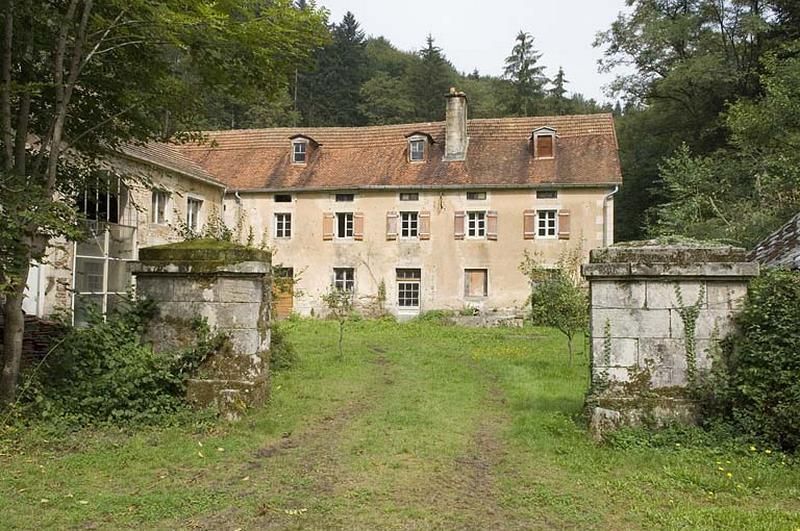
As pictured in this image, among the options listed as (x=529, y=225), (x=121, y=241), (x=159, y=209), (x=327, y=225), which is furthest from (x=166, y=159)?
(x=529, y=225)

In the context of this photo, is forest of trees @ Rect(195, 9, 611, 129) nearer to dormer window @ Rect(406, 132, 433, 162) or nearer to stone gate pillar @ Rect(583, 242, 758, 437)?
dormer window @ Rect(406, 132, 433, 162)

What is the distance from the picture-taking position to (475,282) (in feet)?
73.8

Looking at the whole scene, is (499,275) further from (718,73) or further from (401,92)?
(401,92)

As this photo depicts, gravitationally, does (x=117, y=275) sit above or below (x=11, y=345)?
above

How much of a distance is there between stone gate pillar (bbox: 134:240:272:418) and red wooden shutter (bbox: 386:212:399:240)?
1655cm

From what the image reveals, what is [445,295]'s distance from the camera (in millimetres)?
22516

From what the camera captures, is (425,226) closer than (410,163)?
Yes

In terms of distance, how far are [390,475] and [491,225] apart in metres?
18.1

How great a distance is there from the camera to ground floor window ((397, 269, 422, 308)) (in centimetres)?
2297

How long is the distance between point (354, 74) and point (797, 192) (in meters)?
36.7

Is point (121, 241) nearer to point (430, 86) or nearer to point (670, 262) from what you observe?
point (670, 262)

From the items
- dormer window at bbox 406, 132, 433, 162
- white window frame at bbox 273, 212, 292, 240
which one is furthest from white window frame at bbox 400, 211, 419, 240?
white window frame at bbox 273, 212, 292, 240

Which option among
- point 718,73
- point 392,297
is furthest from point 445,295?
point 718,73

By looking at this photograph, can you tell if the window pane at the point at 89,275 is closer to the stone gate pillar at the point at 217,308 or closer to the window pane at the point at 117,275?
the window pane at the point at 117,275
